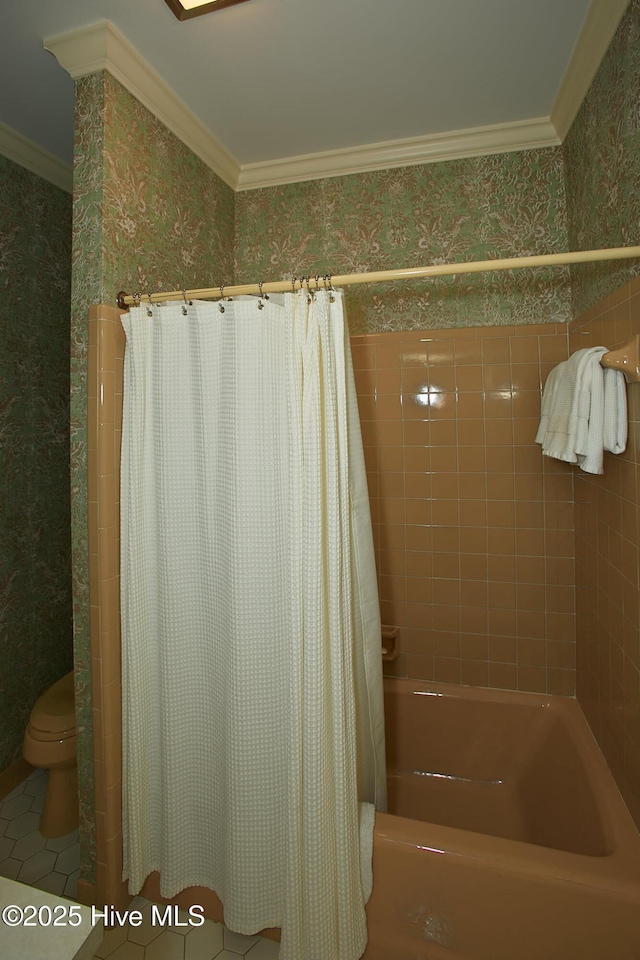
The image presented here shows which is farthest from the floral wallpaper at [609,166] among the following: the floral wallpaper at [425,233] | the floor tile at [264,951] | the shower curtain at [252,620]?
the floor tile at [264,951]

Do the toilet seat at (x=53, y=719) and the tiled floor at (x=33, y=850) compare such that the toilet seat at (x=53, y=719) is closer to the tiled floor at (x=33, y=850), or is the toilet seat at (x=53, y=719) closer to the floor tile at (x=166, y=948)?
the tiled floor at (x=33, y=850)

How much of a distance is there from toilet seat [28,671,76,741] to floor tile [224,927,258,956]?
2.64 feet

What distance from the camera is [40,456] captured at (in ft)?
6.88

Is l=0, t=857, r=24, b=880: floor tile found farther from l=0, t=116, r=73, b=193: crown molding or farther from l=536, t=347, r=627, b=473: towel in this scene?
l=0, t=116, r=73, b=193: crown molding

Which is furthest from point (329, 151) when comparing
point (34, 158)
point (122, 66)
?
point (34, 158)

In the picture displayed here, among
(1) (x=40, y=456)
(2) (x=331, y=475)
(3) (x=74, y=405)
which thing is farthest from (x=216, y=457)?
(1) (x=40, y=456)

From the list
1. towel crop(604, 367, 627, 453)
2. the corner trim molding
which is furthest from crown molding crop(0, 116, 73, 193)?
towel crop(604, 367, 627, 453)

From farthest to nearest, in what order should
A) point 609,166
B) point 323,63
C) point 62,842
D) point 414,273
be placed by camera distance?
point 62,842
point 323,63
point 609,166
point 414,273

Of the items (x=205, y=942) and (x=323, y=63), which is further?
(x=323, y=63)

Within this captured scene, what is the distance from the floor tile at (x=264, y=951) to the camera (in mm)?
1272

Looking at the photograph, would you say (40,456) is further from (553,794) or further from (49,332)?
(553,794)

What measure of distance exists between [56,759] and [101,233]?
5.55 ft

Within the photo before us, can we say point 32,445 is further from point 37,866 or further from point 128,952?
point 128,952

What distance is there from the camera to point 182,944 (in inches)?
51.8
